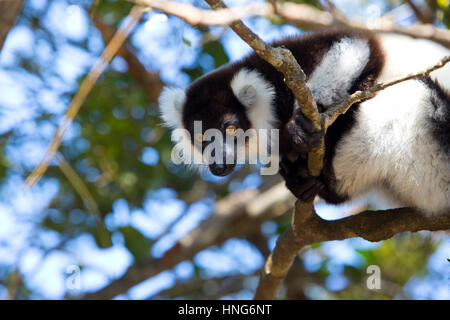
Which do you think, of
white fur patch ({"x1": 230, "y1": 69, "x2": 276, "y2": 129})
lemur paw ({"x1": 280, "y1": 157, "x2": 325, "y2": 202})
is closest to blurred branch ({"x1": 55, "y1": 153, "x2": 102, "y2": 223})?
white fur patch ({"x1": 230, "y1": 69, "x2": 276, "y2": 129})

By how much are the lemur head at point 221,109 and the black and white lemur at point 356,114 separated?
0.01 metres

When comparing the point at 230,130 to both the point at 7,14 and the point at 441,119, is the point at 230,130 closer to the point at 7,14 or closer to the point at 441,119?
the point at 441,119

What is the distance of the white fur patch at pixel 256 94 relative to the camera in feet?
15.8

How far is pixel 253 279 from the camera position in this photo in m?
7.52

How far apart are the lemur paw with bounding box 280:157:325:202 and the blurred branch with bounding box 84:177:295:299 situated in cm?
225

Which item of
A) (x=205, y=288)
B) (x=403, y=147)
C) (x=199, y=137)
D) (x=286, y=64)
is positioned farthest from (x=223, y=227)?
(x=286, y=64)

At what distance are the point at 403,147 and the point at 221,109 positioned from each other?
5.79 ft

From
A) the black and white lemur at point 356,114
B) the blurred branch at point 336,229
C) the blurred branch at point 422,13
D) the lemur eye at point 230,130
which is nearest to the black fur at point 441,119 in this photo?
the black and white lemur at point 356,114

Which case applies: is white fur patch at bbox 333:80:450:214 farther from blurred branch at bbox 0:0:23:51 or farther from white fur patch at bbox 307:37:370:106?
blurred branch at bbox 0:0:23:51

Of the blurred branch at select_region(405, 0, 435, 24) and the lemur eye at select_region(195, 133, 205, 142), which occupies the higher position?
the blurred branch at select_region(405, 0, 435, 24)

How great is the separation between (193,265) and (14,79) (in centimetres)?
359

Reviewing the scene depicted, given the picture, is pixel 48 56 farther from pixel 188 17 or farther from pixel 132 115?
pixel 188 17

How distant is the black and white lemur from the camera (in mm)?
4168

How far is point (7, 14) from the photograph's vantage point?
3.14 metres
